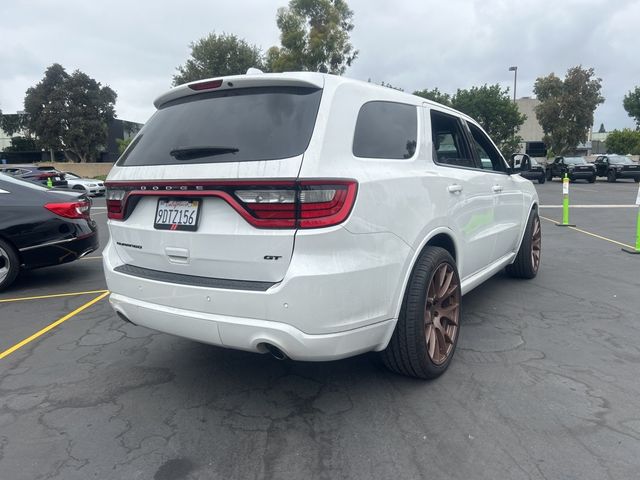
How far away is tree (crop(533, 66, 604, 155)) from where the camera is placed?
124 ft

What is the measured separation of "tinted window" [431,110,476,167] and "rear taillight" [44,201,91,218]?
4434mm

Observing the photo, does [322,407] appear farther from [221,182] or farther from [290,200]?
[221,182]

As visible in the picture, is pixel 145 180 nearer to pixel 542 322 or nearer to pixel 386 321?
pixel 386 321

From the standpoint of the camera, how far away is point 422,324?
294 cm

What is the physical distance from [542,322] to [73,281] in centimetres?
544

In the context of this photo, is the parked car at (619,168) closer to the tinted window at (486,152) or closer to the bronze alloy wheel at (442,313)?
the tinted window at (486,152)

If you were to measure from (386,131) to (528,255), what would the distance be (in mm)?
3423

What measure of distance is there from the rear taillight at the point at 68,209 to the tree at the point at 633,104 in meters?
58.4

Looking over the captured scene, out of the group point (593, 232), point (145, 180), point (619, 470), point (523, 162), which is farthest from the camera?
point (593, 232)

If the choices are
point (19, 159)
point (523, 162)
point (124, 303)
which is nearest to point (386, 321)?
point (124, 303)

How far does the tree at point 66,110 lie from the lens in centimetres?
4475

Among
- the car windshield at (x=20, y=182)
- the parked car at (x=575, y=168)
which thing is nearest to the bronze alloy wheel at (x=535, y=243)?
the car windshield at (x=20, y=182)

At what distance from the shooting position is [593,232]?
972cm

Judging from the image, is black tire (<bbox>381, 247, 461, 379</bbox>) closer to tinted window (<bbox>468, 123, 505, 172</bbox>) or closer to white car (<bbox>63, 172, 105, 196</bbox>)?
tinted window (<bbox>468, 123, 505, 172</bbox>)
